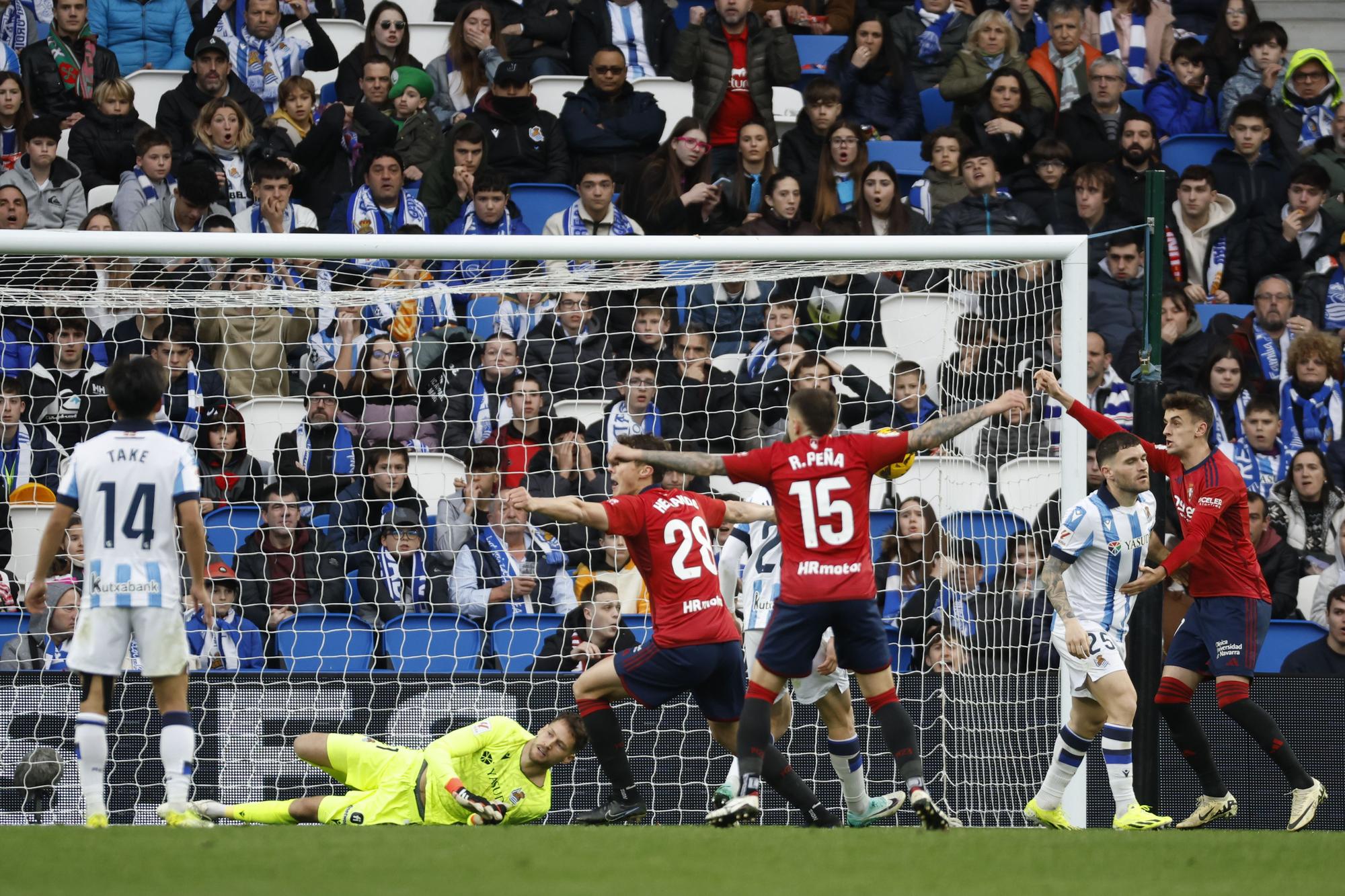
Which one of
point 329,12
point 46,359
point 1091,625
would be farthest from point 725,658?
point 329,12

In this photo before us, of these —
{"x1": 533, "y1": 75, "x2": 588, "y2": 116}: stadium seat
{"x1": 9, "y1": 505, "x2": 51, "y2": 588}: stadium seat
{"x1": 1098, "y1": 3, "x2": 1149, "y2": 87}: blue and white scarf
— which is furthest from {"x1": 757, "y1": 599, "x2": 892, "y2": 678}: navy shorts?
{"x1": 1098, "y1": 3, "x2": 1149, "y2": 87}: blue and white scarf

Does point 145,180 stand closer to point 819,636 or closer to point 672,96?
point 672,96

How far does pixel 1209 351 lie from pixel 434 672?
5986 mm

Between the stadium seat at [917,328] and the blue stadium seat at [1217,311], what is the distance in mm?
2300

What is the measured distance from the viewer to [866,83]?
13250mm

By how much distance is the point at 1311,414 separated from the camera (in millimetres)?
11281

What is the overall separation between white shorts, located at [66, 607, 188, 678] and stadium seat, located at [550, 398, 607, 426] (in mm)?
3845

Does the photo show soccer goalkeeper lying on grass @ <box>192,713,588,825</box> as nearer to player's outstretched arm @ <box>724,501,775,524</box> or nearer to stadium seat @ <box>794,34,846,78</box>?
player's outstretched arm @ <box>724,501,775,524</box>

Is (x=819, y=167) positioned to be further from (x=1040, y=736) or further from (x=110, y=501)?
(x=110, y=501)

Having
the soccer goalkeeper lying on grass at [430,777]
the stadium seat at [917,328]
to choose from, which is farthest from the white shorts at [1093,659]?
the stadium seat at [917,328]

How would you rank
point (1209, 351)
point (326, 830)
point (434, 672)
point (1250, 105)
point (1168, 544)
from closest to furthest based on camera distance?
1. point (326, 830)
2. point (434, 672)
3. point (1168, 544)
4. point (1209, 351)
5. point (1250, 105)

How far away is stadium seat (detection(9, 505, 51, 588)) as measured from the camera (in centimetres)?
928

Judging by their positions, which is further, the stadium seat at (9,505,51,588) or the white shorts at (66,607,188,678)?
the stadium seat at (9,505,51,588)

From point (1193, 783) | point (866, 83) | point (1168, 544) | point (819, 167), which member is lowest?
point (1193, 783)
